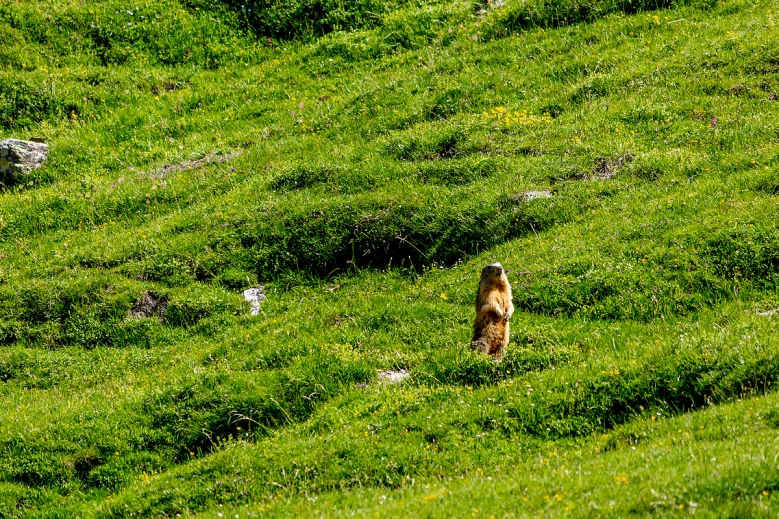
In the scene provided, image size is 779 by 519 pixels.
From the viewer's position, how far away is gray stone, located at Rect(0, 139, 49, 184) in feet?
81.9

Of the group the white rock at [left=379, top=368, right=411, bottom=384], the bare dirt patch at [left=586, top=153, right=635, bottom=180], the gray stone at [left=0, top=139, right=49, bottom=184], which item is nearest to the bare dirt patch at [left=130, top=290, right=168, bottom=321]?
the white rock at [left=379, top=368, right=411, bottom=384]

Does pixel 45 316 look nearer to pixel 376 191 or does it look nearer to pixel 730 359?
pixel 376 191

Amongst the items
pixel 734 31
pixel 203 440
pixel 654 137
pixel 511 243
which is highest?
pixel 734 31

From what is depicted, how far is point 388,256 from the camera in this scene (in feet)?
61.1

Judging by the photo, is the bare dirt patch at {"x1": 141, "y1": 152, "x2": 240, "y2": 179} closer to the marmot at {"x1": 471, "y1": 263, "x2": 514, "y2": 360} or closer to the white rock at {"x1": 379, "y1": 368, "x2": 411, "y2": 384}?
the white rock at {"x1": 379, "y1": 368, "x2": 411, "y2": 384}

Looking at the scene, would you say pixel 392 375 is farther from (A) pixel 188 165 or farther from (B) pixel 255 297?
(A) pixel 188 165

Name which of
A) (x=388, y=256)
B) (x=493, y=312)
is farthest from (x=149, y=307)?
(x=493, y=312)

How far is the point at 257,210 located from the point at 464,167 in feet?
18.1

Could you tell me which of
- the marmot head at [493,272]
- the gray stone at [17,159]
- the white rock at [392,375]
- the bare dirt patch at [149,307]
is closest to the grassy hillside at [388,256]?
the bare dirt patch at [149,307]

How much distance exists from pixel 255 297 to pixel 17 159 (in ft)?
38.8

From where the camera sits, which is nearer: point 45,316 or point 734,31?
point 45,316

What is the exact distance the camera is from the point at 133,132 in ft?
88.2

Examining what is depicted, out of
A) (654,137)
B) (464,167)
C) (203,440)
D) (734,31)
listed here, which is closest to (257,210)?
(464,167)

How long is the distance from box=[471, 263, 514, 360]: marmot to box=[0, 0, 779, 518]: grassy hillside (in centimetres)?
27
